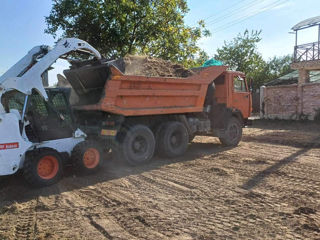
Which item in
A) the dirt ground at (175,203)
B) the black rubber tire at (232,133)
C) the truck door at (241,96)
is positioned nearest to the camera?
the dirt ground at (175,203)

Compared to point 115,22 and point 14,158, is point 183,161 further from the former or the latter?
point 115,22

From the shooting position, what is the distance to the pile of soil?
282 inches

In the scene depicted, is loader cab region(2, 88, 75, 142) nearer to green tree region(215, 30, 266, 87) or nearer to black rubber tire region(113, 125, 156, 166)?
black rubber tire region(113, 125, 156, 166)

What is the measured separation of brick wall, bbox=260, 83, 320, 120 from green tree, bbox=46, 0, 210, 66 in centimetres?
787

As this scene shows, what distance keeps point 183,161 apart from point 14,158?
13.0 ft

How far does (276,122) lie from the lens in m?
17.7

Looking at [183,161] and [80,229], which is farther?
[183,161]

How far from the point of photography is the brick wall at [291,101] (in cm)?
1708

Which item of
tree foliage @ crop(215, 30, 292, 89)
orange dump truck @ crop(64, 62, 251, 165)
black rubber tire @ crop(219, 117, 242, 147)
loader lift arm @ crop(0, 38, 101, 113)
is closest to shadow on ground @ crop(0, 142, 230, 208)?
orange dump truck @ crop(64, 62, 251, 165)

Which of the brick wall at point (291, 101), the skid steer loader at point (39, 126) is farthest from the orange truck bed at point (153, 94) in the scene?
the brick wall at point (291, 101)

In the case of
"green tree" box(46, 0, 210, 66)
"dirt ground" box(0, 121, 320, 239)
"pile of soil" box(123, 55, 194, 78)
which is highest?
"green tree" box(46, 0, 210, 66)

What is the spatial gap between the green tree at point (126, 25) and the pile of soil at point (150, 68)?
3824mm

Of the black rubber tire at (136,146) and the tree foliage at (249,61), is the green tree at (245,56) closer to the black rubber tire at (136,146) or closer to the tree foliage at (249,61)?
the tree foliage at (249,61)

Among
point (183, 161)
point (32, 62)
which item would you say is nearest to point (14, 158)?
→ point (32, 62)
